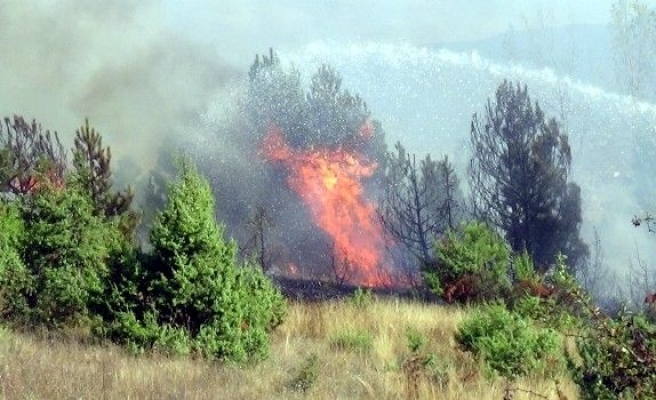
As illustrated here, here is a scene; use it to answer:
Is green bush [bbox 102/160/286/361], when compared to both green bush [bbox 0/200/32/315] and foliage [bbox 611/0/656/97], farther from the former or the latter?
foliage [bbox 611/0/656/97]

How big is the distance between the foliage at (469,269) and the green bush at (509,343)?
18.6ft

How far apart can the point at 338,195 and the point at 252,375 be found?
3609 centimetres

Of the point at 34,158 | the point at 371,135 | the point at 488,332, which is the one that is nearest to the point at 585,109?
the point at 371,135

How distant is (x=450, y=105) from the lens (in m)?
115

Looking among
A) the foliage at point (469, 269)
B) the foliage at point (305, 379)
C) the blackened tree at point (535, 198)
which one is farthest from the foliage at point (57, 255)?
the blackened tree at point (535, 198)

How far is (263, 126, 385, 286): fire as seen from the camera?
1610 inches

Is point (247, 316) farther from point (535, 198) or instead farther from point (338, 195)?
point (338, 195)

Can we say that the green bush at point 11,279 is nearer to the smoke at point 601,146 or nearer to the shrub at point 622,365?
the shrub at point 622,365

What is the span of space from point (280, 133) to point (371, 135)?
241 inches

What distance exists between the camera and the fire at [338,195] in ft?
134

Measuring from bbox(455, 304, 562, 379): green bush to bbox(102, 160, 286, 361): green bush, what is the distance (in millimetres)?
2277

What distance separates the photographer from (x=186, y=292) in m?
7.39

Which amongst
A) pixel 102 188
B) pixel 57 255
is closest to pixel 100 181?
pixel 102 188

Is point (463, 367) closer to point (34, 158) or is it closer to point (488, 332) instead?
point (488, 332)
